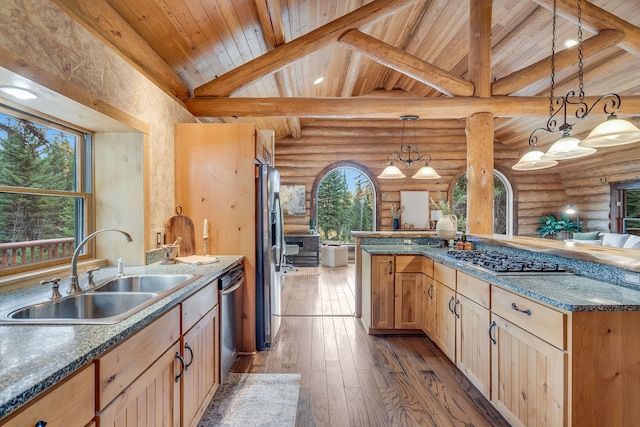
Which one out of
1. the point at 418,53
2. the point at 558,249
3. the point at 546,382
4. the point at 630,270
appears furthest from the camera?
the point at 418,53

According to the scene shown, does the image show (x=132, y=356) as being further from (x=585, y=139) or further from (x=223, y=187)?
(x=585, y=139)

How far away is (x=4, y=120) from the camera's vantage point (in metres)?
1.55

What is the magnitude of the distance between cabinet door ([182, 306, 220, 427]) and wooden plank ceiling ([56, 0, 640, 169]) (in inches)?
74.0

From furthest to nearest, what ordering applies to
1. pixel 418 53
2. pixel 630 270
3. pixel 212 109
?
pixel 418 53 → pixel 212 109 → pixel 630 270

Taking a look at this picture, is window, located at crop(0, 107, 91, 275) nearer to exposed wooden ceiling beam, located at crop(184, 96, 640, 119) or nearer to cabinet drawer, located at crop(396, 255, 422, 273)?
exposed wooden ceiling beam, located at crop(184, 96, 640, 119)

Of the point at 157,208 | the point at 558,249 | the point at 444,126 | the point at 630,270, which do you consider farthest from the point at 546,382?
the point at 444,126

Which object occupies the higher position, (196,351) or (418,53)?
(418,53)

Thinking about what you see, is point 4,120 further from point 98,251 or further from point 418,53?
point 418,53

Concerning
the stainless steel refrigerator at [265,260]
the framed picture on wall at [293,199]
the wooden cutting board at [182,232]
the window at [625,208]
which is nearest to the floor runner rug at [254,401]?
the stainless steel refrigerator at [265,260]

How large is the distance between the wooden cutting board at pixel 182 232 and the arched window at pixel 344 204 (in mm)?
5220

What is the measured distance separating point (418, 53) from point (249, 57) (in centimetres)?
356

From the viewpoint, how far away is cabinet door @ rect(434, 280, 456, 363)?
8.01 ft

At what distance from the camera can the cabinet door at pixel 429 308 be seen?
2820 millimetres

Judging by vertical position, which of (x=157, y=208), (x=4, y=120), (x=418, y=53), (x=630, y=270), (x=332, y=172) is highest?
(x=418, y=53)
